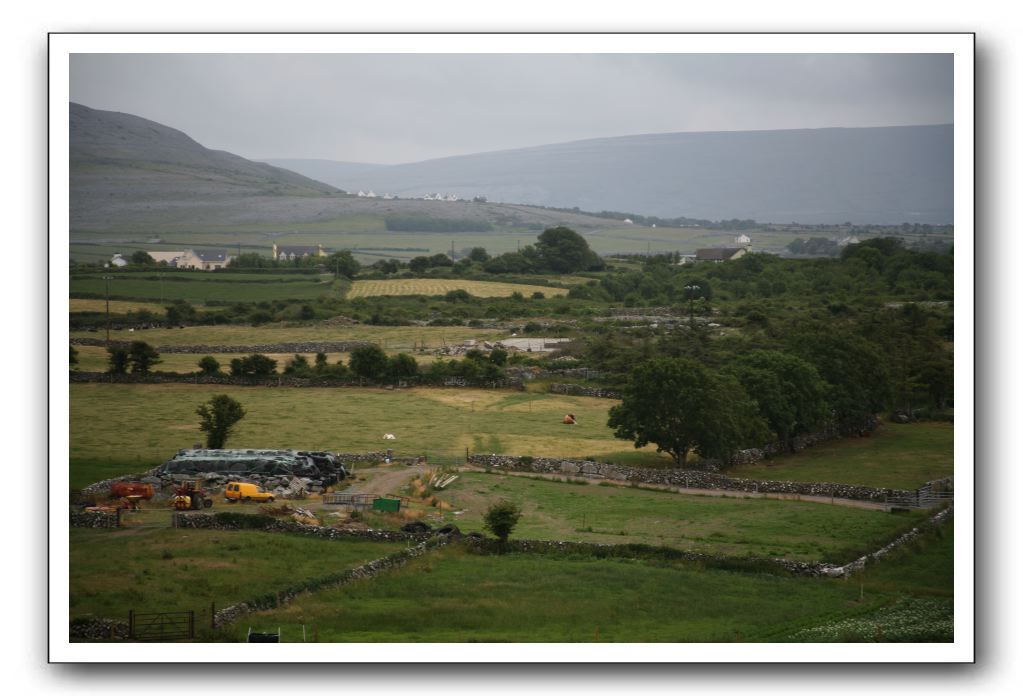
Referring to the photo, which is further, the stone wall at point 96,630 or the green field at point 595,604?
the green field at point 595,604

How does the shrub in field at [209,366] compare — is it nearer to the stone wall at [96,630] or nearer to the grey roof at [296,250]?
the stone wall at [96,630]

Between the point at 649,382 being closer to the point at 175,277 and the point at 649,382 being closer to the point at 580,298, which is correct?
the point at 175,277

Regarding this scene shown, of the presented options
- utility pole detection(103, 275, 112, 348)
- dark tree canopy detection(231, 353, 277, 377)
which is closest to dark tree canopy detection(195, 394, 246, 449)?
dark tree canopy detection(231, 353, 277, 377)

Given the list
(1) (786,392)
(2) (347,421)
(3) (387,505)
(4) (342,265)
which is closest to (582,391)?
(1) (786,392)

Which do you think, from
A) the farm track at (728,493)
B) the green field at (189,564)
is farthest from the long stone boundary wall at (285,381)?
the green field at (189,564)

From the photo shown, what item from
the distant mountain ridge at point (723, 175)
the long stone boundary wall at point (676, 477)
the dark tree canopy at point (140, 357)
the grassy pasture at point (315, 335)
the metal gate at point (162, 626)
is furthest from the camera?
the grassy pasture at point (315, 335)

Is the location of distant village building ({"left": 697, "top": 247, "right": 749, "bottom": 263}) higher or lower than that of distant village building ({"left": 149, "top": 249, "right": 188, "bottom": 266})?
higher

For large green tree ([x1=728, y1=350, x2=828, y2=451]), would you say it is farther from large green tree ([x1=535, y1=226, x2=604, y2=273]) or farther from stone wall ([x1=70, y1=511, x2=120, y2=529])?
large green tree ([x1=535, y1=226, x2=604, y2=273])
